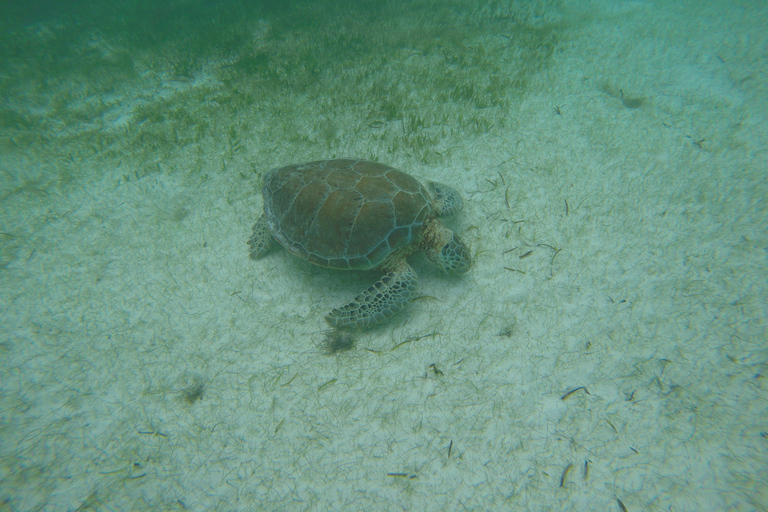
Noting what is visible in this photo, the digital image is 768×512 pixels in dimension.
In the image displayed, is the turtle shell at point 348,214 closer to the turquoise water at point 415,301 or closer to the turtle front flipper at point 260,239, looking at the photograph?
the turtle front flipper at point 260,239

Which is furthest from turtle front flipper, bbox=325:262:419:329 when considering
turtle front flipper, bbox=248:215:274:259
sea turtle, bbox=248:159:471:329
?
turtle front flipper, bbox=248:215:274:259

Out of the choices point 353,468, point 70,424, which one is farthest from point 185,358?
point 353,468

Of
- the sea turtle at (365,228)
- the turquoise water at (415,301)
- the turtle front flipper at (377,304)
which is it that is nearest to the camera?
the turquoise water at (415,301)

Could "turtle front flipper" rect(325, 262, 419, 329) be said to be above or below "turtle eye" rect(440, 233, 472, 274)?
below

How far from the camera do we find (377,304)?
121 inches

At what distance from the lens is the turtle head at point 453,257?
325cm

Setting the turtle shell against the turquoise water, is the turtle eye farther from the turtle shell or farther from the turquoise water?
the turtle shell

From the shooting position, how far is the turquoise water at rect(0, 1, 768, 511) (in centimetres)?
228

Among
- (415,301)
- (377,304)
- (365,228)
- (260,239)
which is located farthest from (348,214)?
(260,239)

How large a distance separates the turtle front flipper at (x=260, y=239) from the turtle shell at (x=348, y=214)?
11.4 inches

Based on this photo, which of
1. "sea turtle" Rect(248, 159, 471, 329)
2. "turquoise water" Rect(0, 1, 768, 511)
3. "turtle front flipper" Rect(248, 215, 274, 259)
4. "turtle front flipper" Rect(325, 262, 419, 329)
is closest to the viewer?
"turquoise water" Rect(0, 1, 768, 511)

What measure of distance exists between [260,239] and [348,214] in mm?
1484

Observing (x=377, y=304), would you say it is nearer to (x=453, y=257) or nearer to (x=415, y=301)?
(x=415, y=301)

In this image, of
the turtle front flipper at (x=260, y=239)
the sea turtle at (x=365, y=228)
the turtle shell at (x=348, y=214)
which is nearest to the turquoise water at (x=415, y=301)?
the turtle front flipper at (x=260, y=239)
